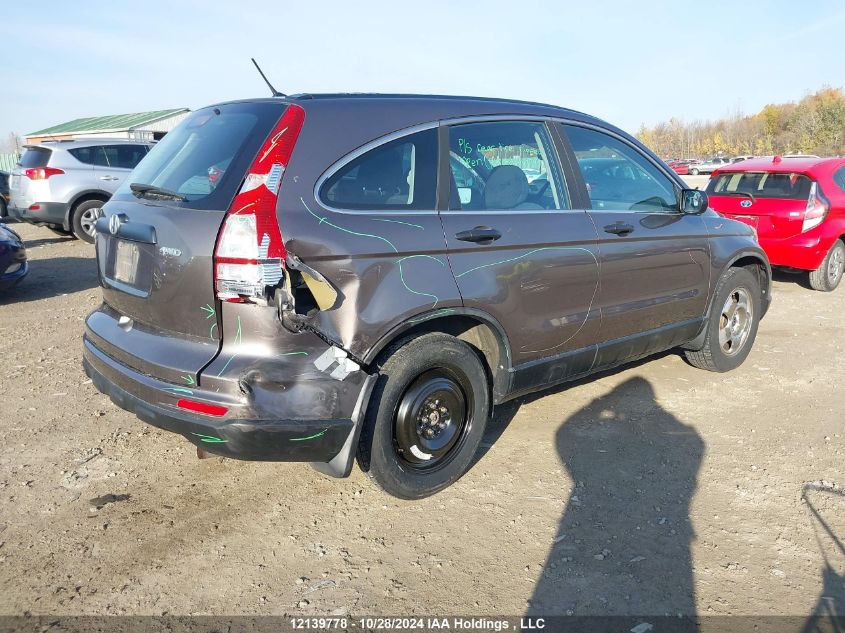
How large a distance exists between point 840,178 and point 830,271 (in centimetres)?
113

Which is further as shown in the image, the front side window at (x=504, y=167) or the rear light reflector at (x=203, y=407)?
the front side window at (x=504, y=167)

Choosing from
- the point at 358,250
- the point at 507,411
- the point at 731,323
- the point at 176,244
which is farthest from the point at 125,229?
the point at 731,323

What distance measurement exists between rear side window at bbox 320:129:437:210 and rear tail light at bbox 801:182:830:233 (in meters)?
6.23

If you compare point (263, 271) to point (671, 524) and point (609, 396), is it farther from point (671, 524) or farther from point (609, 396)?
point (609, 396)

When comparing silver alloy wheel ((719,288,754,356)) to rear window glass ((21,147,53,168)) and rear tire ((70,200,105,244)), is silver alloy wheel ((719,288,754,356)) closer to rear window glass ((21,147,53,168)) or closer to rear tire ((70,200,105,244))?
rear tire ((70,200,105,244))

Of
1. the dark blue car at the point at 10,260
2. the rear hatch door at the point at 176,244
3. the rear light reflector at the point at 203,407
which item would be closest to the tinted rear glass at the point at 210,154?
the rear hatch door at the point at 176,244

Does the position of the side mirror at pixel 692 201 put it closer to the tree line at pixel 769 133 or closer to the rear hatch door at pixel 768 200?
the rear hatch door at pixel 768 200

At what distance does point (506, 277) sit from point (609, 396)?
1767 millimetres

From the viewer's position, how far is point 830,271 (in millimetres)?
7961

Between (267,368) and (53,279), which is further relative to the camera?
(53,279)

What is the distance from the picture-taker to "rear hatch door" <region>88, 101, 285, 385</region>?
2.59m

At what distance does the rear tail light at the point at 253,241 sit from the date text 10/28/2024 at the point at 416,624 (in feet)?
4.06

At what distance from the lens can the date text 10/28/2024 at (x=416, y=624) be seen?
2344 millimetres

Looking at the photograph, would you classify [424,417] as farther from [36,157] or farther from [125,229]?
[36,157]
